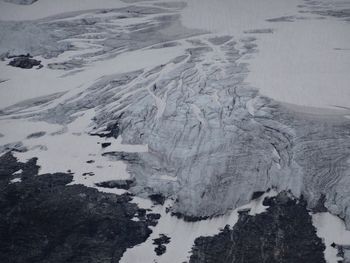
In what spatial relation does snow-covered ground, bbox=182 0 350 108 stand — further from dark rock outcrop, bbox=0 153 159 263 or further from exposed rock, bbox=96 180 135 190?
dark rock outcrop, bbox=0 153 159 263

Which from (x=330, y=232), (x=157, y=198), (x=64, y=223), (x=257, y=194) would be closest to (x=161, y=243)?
(x=157, y=198)

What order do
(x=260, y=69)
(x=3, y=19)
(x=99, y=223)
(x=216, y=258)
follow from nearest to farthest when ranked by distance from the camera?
(x=216, y=258), (x=99, y=223), (x=260, y=69), (x=3, y=19)

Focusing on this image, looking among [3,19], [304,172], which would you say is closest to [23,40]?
[3,19]

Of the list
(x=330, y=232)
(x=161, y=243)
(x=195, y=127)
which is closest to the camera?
(x=330, y=232)

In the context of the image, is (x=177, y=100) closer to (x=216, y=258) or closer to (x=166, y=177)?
(x=166, y=177)

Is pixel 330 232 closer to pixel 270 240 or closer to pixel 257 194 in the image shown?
pixel 270 240

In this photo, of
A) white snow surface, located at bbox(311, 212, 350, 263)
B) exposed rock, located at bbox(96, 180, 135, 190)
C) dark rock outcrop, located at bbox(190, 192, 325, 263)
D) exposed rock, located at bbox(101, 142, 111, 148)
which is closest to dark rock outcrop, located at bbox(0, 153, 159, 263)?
exposed rock, located at bbox(96, 180, 135, 190)
